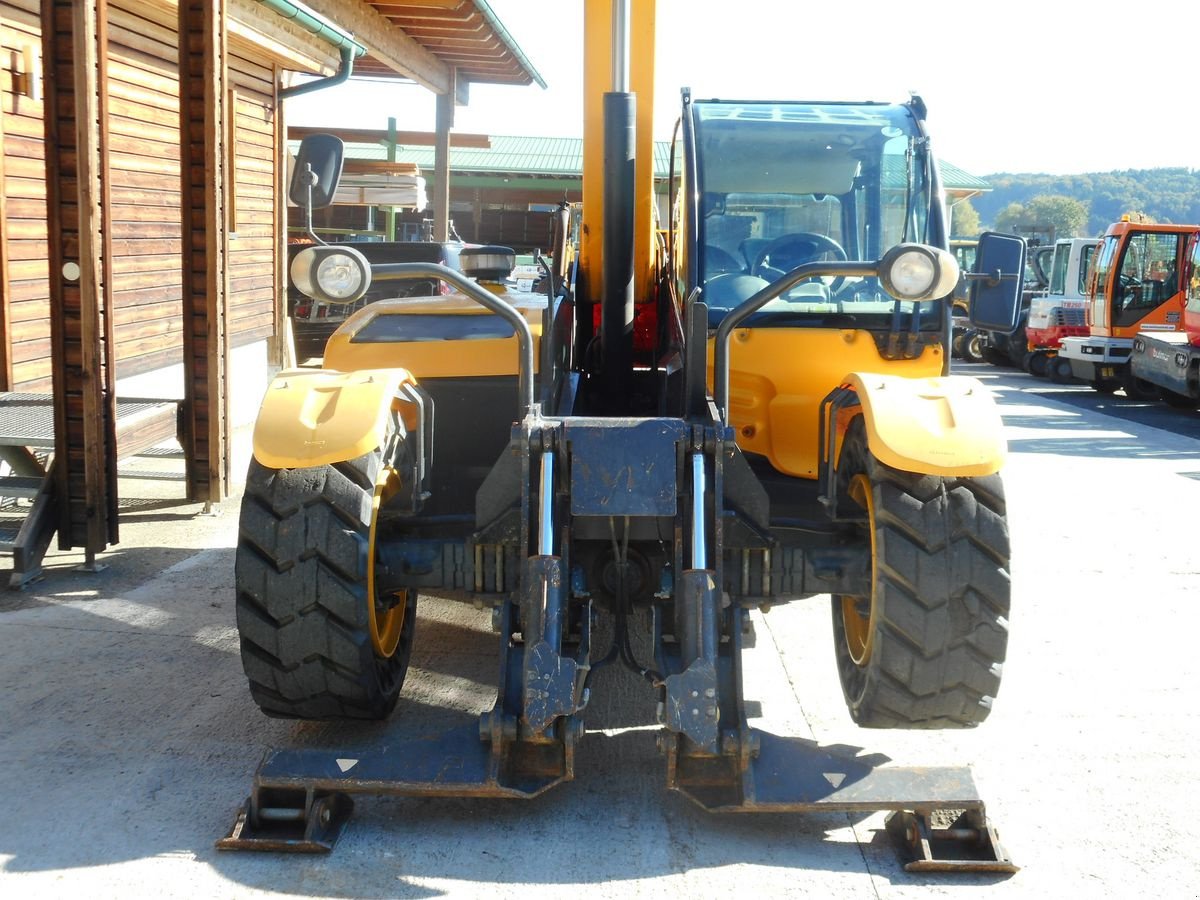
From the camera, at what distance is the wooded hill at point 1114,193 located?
394 ft

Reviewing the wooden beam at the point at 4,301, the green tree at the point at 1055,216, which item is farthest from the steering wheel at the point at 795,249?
the green tree at the point at 1055,216

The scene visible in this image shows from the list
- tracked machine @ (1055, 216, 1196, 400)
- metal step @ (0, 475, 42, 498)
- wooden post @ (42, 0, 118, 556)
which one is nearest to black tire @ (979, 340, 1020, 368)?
tracked machine @ (1055, 216, 1196, 400)

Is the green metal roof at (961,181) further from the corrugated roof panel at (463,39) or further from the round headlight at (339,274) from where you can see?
the round headlight at (339,274)

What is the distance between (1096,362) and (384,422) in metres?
16.9

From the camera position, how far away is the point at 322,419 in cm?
372

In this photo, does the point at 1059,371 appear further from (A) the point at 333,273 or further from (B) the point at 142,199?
(A) the point at 333,273

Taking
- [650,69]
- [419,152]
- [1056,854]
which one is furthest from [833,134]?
[419,152]

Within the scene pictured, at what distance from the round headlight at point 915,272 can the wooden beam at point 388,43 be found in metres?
7.92

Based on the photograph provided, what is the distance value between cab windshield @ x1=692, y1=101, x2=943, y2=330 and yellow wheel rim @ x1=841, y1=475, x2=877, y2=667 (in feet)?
5.19

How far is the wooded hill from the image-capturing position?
12000cm

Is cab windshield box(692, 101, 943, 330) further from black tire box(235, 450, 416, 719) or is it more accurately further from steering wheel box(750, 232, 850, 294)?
black tire box(235, 450, 416, 719)

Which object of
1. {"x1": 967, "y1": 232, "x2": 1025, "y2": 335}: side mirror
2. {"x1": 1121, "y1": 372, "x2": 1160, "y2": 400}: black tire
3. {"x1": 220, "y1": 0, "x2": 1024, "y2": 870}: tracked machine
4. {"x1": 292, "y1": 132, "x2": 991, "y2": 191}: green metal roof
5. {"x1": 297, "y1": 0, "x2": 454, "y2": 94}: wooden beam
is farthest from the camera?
{"x1": 292, "y1": 132, "x2": 991, "y2": 191}: green metal roof

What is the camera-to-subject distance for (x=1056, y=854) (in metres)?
3.47

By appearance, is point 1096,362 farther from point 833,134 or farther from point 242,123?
point 833,134
